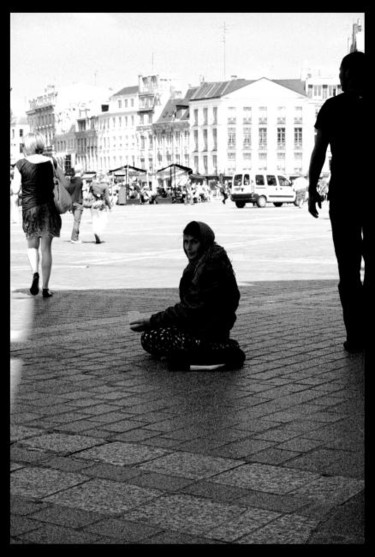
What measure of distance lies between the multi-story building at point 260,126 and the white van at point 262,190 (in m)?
76.2

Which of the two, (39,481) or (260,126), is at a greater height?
(260,126)

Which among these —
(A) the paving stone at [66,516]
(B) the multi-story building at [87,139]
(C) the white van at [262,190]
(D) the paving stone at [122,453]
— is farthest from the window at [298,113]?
(A) the paving stone at [66,516]

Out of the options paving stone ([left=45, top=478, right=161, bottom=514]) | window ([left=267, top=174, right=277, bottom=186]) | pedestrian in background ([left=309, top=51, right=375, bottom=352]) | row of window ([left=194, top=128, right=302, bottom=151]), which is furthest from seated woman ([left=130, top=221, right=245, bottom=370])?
row of window ([left=194, top=128, right=302, bottom=151])

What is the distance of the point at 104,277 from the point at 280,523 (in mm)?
9748

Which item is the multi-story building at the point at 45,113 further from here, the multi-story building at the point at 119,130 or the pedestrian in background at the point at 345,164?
the pedestrian in background at the point at 345,164

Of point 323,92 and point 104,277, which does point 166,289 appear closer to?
point 104,277

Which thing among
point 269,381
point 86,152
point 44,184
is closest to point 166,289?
point 44,184

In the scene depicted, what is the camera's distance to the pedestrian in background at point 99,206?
66.3 feet

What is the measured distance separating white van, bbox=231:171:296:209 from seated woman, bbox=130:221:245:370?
44.6m

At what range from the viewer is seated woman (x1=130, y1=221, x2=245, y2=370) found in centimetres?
627

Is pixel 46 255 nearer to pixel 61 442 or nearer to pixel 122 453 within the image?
pixel 61 442

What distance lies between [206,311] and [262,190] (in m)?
46.6

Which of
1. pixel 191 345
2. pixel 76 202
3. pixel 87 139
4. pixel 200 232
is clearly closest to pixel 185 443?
pixel 191 345

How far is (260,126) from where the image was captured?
438ft
